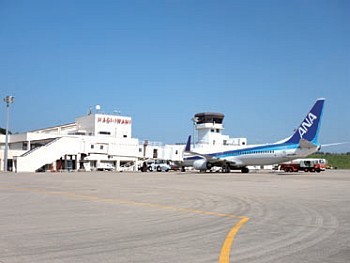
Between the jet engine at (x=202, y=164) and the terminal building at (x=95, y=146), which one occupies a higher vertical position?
the terminal building at (x=95, y=146)

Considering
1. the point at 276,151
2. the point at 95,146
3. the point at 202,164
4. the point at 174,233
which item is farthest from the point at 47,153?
the point at 174,233

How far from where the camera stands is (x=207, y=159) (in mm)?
59875

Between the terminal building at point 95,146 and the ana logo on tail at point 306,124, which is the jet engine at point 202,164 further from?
the ana logo on tail at point 306,124

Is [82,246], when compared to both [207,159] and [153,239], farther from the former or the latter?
[207,159]

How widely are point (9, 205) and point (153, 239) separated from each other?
7649 mm

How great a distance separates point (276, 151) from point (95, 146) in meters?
30.8

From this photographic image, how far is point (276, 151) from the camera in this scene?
5044 centimetres

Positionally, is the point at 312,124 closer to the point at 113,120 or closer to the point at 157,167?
the point at 157,167

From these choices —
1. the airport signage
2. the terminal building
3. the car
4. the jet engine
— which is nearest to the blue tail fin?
the jet engine

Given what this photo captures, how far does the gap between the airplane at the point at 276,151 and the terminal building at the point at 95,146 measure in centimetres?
499

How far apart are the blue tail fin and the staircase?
34.2 metres

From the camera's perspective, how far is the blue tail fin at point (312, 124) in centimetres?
4694

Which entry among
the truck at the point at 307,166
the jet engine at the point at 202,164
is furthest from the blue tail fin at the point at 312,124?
the truck at the point at 307,166

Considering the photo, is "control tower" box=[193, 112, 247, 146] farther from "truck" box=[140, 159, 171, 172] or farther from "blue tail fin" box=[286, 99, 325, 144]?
"blue tail fin" box=[286, 99, 325, 144]
